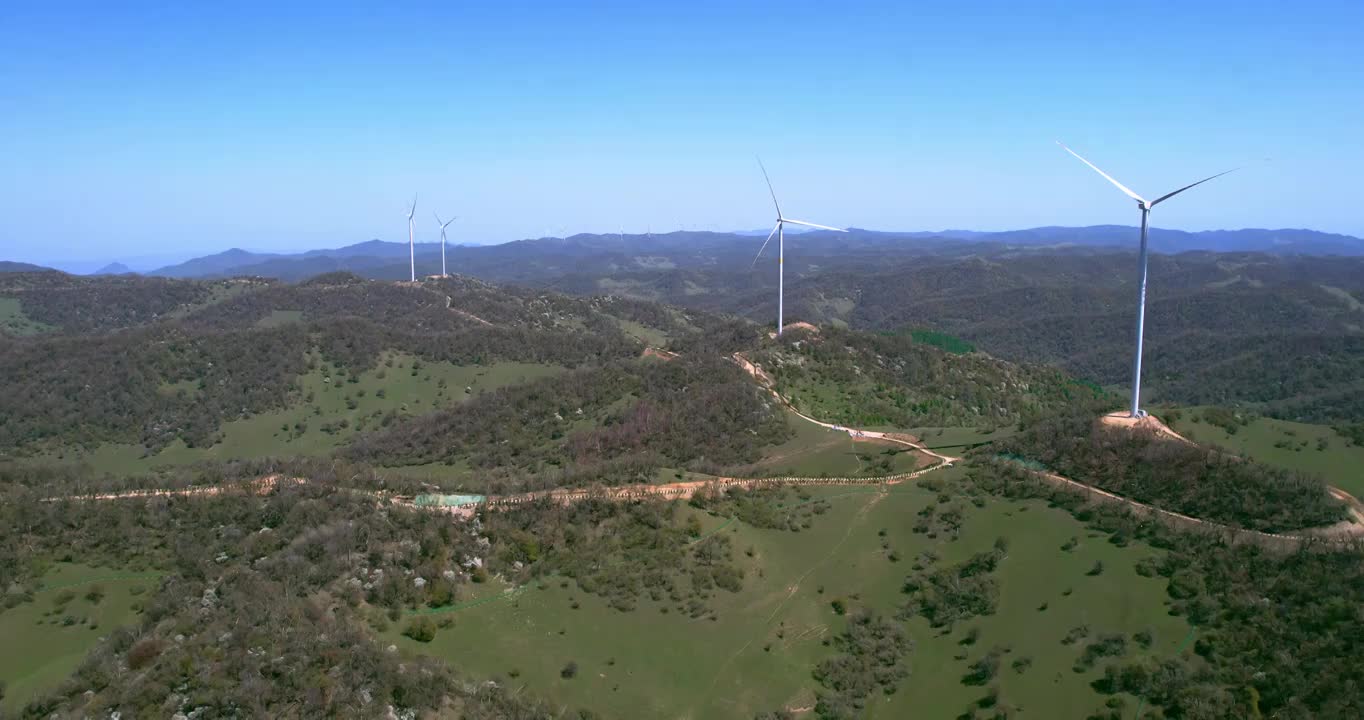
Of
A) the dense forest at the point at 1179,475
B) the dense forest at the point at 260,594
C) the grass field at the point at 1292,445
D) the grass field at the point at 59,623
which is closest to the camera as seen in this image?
the dense forest at the point at 260,594

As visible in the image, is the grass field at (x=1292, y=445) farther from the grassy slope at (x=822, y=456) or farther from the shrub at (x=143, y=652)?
the shrub at (x=143, y=652)

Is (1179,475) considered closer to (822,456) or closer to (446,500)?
(822,456)

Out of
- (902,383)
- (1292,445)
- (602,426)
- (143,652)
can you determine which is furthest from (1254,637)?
(902,383)

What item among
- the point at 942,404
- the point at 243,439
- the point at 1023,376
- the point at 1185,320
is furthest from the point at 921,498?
the point at 1185,320

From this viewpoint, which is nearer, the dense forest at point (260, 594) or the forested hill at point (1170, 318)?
the dense forest at point (260, 594)

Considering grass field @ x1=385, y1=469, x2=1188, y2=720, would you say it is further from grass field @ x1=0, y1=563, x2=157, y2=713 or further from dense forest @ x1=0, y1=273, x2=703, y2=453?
dense forest @ x1=0, y1=273, x2=703, y2=453

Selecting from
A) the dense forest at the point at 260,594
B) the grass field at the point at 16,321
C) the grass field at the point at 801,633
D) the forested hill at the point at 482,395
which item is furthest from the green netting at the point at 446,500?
the grass field at the point at 16,321

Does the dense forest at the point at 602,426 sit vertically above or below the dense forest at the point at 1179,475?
below
